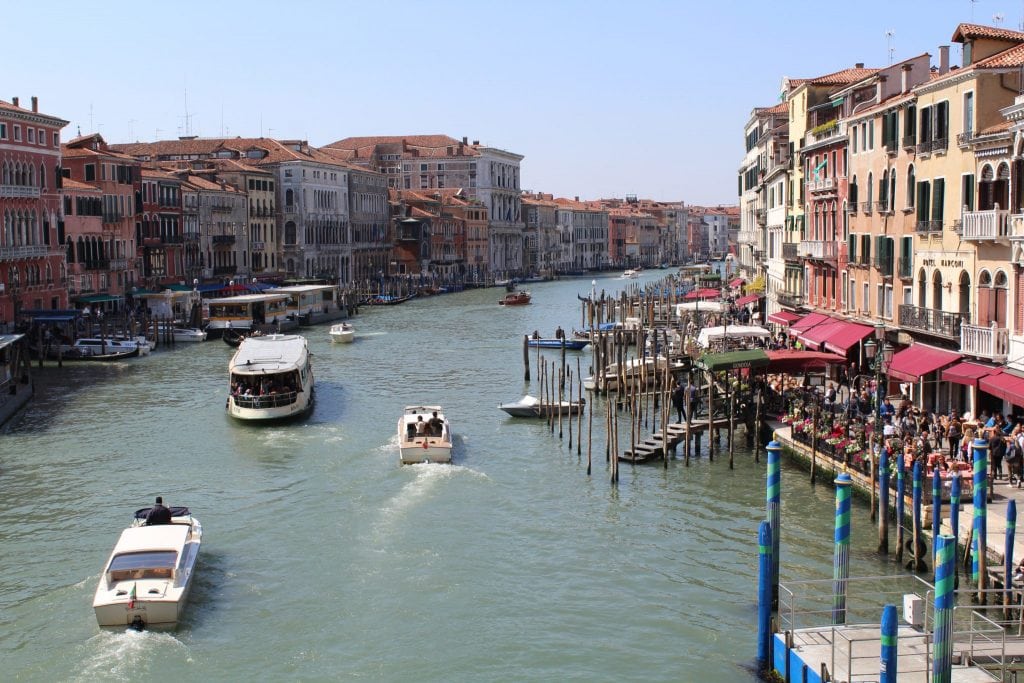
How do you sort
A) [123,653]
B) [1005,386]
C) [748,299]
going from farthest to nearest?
[748,299], [1005,386], [123,653]

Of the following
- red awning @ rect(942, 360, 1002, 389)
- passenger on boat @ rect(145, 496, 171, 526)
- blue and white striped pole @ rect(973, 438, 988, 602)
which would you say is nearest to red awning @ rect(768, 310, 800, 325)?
red awning @ rect(942, 360, 1002, 389)

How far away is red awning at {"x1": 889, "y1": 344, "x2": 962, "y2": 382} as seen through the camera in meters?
18.1

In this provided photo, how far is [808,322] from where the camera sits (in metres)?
26.6

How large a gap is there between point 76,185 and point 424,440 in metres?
28.8

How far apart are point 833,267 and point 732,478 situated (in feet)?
30.3

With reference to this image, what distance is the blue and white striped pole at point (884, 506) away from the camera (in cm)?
1398

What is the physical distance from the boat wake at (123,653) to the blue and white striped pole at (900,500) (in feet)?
25.7

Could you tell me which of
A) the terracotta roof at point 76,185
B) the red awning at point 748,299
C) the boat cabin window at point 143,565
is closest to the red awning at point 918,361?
the boat cabin window at point 143,565

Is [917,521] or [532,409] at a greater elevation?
[917,521]

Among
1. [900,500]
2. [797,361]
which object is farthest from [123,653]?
[797,361]

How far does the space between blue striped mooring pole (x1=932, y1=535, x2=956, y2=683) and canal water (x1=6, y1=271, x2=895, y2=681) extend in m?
2.48

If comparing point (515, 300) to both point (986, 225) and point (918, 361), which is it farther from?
point (986, 225)

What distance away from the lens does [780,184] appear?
34.8 meters

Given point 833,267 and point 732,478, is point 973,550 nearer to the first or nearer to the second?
point 732,478
